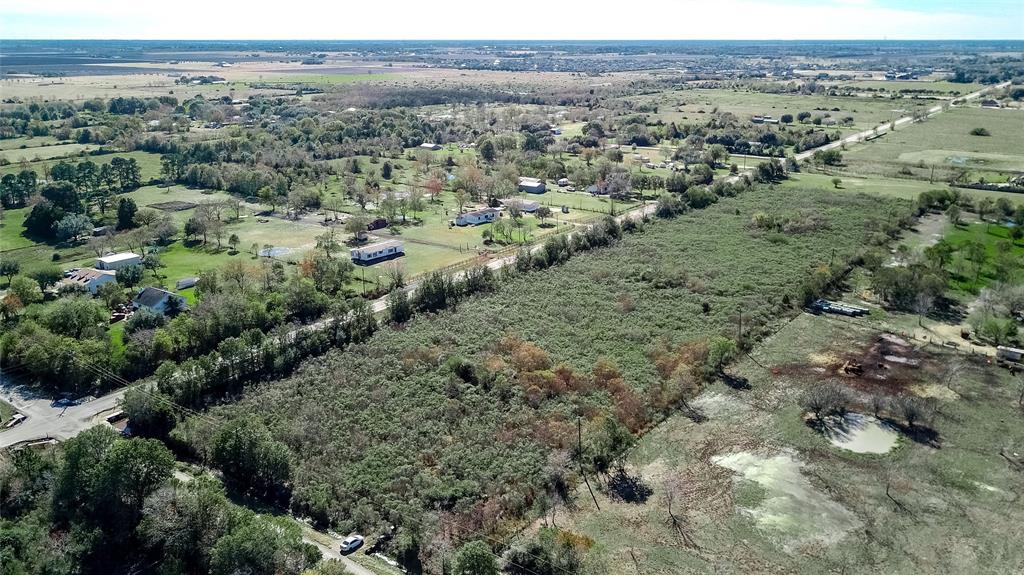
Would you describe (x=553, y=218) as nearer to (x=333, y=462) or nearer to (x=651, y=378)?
(x=651, y=378)

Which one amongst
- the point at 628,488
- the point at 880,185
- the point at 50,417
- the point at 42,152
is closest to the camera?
the point at 628,488

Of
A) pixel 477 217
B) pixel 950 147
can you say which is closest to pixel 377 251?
pixel 477 217

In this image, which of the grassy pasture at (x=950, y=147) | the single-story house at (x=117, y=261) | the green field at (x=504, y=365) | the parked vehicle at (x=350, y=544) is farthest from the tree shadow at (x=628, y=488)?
the grassy pasture at (x=950, y=147)

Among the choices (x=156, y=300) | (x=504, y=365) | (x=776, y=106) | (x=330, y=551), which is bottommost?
(x=330, y=551)

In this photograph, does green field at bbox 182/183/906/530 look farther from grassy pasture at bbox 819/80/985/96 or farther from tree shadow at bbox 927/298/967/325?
grassy pasture at bbox 819/80/985/96

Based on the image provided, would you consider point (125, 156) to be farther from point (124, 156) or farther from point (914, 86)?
point (914, 86)

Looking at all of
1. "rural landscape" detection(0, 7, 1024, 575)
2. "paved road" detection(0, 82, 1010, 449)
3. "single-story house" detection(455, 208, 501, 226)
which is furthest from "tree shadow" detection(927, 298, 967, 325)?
"paved road" detection(0, 82, 1010, 449)

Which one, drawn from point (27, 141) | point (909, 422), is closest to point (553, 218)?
point (909, 422)
